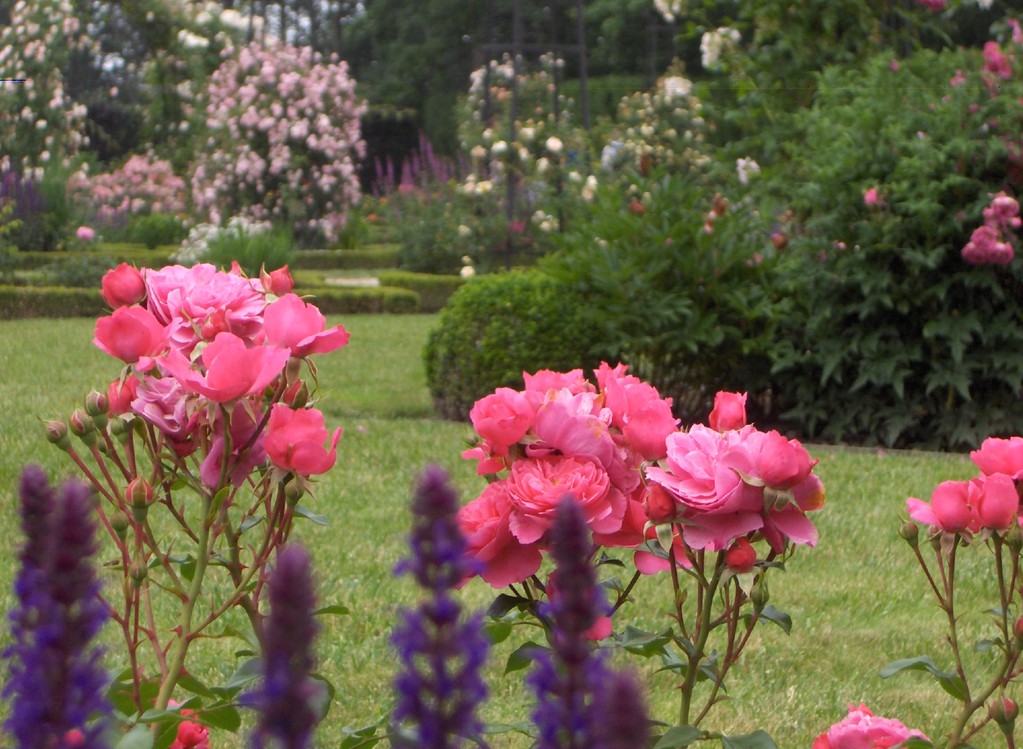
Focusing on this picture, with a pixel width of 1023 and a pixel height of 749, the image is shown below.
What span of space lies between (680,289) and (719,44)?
2.95 meters

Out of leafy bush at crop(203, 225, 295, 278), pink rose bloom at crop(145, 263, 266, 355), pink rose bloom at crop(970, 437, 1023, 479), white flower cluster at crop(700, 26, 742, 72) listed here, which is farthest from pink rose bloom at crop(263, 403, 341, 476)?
leafy bush at crop(203, 225, 295, 278)

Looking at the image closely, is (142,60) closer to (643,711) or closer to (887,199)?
(887,199)

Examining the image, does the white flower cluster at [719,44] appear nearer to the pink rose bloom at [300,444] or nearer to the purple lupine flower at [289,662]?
the pink rose bloom at [300,444]

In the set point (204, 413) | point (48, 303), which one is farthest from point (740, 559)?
point (48, 303)

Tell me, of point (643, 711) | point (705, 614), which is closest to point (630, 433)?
point (705, 614)

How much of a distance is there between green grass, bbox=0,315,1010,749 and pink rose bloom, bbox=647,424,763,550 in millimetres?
533

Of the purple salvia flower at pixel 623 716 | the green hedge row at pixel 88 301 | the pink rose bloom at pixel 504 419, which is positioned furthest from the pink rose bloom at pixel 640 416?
the green hedge row at pixel 88 301

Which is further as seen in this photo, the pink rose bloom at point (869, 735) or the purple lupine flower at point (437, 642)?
the pink rose bloom at point (869, 735)

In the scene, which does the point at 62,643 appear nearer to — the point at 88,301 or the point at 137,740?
the point at 137,740

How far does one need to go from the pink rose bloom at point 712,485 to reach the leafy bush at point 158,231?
15.8m

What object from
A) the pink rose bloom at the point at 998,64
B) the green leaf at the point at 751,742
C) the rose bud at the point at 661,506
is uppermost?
the pink rose bloom at the point at 998,64

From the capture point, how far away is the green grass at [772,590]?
2725 mm

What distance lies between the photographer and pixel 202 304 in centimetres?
145

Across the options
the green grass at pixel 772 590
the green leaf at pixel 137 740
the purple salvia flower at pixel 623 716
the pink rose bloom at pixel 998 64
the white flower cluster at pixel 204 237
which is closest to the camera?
the purple salvia flower at pixel 623 716
